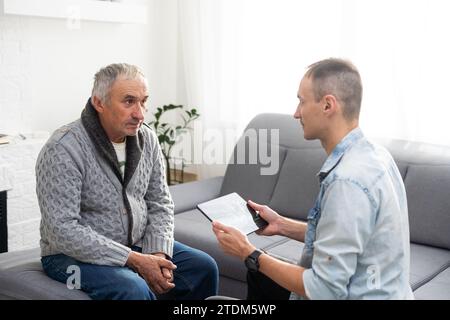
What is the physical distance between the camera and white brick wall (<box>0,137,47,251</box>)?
3.23 meters

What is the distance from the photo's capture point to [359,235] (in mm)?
1467

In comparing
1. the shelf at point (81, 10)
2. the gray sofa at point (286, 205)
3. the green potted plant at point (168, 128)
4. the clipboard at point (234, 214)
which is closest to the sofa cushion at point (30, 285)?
the gray sofa at point (286, 205)

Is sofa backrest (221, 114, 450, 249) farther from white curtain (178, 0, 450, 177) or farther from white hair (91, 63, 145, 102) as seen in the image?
white hair (91, 63, 145, 102)

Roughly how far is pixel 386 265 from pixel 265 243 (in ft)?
4.22

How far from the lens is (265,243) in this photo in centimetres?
279

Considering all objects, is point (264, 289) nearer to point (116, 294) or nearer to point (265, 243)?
point (116, 294)

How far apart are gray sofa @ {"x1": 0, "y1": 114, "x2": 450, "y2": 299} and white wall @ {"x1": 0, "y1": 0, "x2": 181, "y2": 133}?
0.91 m

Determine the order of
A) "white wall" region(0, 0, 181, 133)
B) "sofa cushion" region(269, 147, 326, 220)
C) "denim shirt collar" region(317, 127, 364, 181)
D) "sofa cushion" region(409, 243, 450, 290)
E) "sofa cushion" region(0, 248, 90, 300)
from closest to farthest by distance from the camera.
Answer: "denim shirt collar" region(317, 127, 364, 181) < "sofa cushion" region(0, 248, 90, 300) < "sofa cushion" region(409, 243, 450, 290) < "sofa cushion" region(269, 147, 326, 220) < "white wall" region(0, 0, 181, 133)

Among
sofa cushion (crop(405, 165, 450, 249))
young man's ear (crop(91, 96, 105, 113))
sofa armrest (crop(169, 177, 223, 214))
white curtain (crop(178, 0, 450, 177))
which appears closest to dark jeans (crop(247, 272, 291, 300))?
young man's ear (crop(91, 96, 105, 113))

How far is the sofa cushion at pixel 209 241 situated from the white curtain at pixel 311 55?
1.01 meters

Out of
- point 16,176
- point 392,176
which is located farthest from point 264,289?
point 16,176

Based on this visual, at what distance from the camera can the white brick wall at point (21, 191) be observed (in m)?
3.23

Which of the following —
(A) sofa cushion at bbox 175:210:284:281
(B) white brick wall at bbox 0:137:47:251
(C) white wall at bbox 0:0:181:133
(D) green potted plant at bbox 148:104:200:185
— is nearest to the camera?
(A) sofa cushion at bbox 175:210:284:281

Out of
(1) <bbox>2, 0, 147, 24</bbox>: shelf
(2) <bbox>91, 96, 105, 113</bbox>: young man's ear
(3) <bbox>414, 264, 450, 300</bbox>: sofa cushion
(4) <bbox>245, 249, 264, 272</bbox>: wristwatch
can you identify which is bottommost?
(3) <bbox>414, 264, 450, 300</bbox>: sofa cushion
